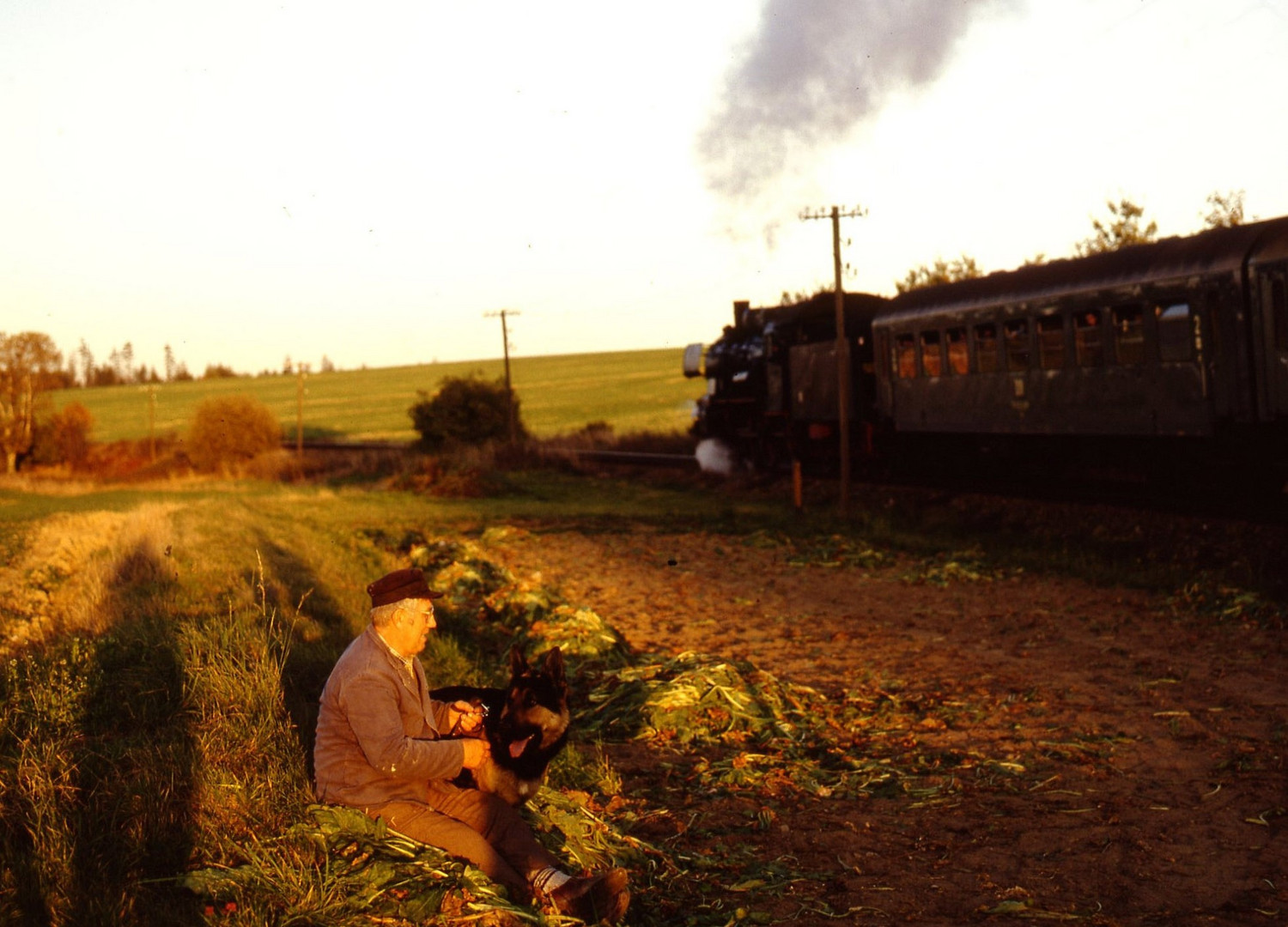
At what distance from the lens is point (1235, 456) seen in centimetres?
1606

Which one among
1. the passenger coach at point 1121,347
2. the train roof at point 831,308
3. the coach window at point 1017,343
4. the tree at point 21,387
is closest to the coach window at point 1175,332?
the passenger coach at point 1121,347

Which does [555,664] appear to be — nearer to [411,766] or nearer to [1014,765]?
[411,766]

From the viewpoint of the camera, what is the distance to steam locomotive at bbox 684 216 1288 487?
51.1ft

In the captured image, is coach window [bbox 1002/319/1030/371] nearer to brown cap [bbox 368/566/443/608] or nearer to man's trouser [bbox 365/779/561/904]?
man's trouser [bbox 365/779/561/904]

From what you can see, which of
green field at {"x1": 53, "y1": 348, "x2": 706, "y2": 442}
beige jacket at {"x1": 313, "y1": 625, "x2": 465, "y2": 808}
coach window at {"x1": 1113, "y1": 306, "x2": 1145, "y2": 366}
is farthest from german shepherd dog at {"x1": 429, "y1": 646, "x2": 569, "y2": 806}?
green field at {"x1": 53, "y1": 348, "x2": 706, "y2": 442}

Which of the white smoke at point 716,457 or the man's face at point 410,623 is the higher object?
the man's face at point 410,623

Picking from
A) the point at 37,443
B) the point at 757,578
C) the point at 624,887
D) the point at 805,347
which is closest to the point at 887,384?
the point at 805,347

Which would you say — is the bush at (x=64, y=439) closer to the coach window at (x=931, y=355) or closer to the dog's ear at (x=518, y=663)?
the coach window at (x=931, y=355)

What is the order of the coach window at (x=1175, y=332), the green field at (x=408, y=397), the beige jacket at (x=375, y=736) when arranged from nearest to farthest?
the beige jacket at (x=375, y=736) < the coach window at (x=1175, y=332) < the green field at (x=408, y=397)

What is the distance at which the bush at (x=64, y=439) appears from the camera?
6912 centimetres

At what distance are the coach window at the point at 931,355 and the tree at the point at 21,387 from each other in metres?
59.0

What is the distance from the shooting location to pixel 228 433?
6044 centimetres

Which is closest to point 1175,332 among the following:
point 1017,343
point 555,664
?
point 1017,343

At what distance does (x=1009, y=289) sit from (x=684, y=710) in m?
14.4
